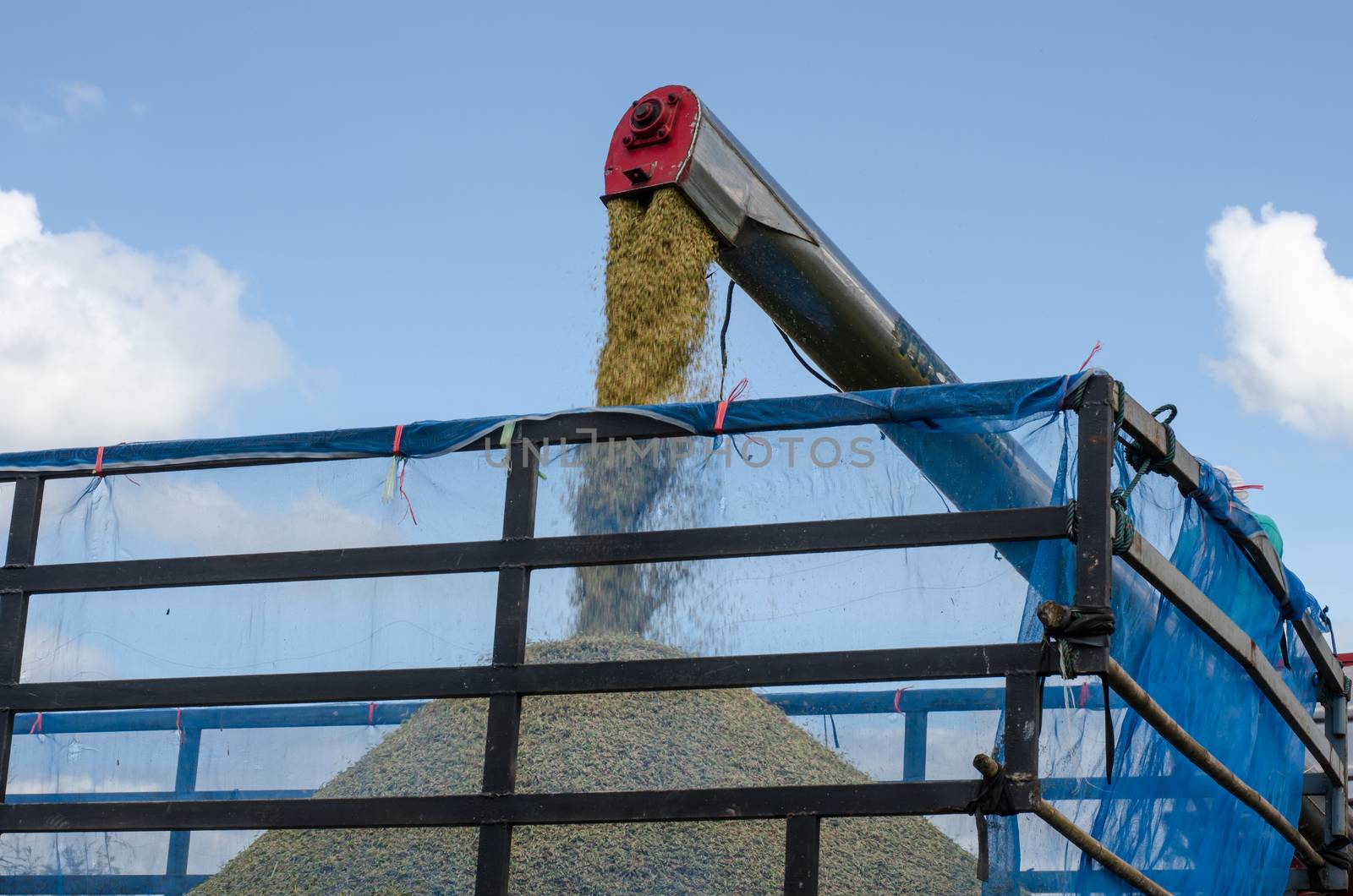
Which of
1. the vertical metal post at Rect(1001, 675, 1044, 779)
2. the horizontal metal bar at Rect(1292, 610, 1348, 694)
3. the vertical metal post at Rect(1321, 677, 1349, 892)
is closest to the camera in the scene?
the vertical metal post at Rect(1001, 675, 1044, 779)

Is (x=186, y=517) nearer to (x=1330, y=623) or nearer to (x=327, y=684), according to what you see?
(x=327, y=684)

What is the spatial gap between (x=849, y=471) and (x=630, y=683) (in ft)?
2.55

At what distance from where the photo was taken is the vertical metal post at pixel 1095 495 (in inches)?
138

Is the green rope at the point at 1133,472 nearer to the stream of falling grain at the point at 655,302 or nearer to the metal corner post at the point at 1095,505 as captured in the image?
the metal corner post at the point at 1095,505

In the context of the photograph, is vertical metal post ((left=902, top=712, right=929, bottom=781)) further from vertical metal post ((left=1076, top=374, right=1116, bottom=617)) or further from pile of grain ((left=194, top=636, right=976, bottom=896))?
vertical metal post ((left=1076, top=374, right=1116, bottom=617))

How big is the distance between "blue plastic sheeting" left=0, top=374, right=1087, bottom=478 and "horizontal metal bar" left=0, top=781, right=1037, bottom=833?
35.6 inches

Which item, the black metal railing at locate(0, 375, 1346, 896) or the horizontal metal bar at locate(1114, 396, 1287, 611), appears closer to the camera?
the black metal railing at locate(0, 375, 1346, 896)

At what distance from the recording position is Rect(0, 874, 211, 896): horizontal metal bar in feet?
13.7

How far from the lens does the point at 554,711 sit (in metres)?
4.04

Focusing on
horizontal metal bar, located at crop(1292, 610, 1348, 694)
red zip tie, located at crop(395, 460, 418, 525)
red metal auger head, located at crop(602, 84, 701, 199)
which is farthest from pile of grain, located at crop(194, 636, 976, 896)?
horizontal metal bar, located at crop(1292, 610, 1348, 694)

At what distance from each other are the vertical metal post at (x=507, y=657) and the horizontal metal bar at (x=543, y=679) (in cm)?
5

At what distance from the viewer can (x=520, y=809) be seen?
148 inches

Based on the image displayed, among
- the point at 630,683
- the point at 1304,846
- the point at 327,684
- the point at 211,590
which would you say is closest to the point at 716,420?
the point at 630,683

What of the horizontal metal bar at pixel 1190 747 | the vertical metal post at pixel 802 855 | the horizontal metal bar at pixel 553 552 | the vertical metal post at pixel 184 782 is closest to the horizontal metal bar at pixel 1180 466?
the horizontal metal bar at pixel 553 552
